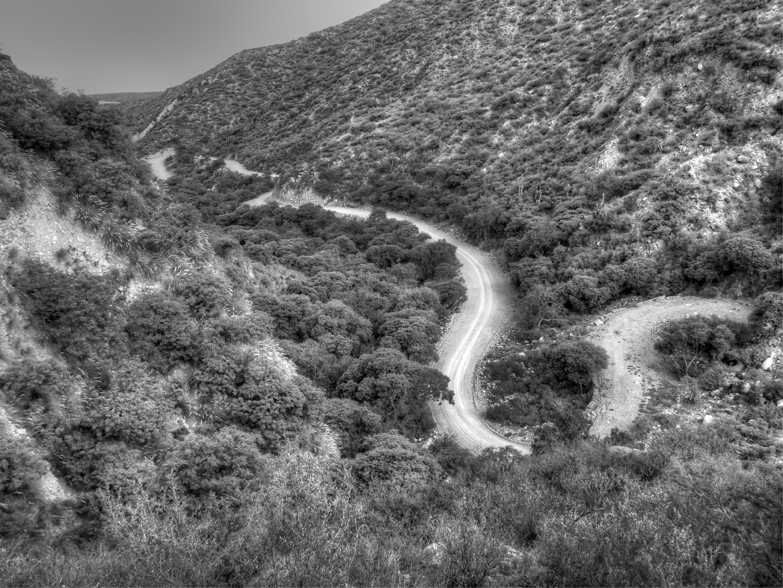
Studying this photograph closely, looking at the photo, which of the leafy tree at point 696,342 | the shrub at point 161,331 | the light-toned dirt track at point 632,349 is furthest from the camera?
the leafy tree at point 696,342

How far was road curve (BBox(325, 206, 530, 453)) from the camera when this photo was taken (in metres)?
19.4

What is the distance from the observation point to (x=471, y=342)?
26281mm

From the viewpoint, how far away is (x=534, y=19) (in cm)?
6469

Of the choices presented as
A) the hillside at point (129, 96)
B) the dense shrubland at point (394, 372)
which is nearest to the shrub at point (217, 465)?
the dense shrubland at point (394, 372)

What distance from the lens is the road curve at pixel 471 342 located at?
63.8ft

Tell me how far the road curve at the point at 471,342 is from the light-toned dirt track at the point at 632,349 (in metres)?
4.23

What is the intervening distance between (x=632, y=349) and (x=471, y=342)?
879 centimetres

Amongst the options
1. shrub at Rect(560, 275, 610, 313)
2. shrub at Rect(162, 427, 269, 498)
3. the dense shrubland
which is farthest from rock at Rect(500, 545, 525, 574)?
shrub at Rect(560, 275, 610, 313)

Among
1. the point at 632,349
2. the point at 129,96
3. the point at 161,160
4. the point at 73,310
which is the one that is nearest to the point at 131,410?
the point at 73,310

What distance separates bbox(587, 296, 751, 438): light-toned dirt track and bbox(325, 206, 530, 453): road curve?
4231 millimetres

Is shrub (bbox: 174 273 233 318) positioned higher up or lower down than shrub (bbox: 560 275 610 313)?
higher up

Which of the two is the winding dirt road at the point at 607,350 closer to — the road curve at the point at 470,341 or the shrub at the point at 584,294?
the road curve at the point at 470,341

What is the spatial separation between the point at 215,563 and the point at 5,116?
17.5 metres

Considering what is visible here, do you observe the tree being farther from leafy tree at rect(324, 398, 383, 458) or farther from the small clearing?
the small clearing
